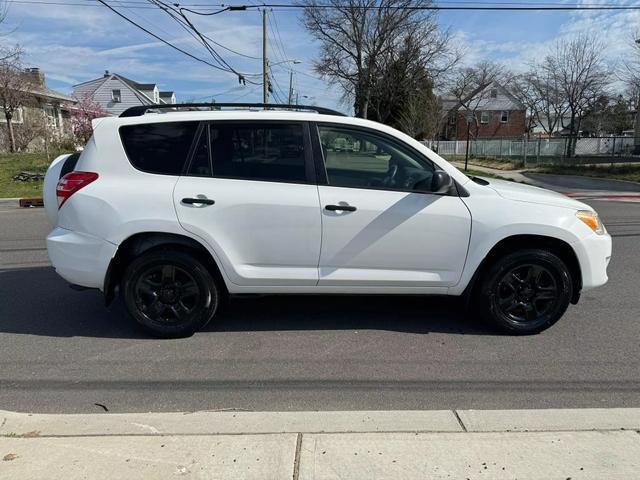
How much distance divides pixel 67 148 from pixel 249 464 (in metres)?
30.6

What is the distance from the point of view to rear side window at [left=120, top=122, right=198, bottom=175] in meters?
4.07

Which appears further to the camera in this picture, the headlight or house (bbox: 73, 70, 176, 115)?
house (bbox: 73, 70, 176, 115)

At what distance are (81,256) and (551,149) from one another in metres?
41.5

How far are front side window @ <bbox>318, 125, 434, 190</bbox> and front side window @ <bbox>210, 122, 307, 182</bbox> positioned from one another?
0.78 ft

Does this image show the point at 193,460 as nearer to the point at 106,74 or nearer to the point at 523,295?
the point at 523,295

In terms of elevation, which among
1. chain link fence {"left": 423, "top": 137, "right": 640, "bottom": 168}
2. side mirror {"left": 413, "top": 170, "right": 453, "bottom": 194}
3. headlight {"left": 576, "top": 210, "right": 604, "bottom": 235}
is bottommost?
headlight {"left": 576, "top": 210, "right": 604, "bottom": 235}

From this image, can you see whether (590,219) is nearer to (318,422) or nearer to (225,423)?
(318,422)

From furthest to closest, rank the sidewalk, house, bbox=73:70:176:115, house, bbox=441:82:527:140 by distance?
house, bbox=441:82:527:140 → house, bbox=73:70:176:115 → the sidewalk

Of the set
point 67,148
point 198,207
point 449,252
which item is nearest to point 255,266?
point 198,207

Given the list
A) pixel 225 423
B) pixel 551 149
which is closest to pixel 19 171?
pixel 225 423

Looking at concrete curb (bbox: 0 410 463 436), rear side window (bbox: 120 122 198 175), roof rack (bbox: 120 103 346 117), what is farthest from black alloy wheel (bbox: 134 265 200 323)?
roof rack (bbox: 120 103 346 117)

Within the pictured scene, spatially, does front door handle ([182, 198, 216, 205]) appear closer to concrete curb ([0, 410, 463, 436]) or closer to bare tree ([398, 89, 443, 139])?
concrete curb ([0, 410, 463, 436])

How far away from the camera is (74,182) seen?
4020 millimetres

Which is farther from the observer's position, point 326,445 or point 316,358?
point 316,358
